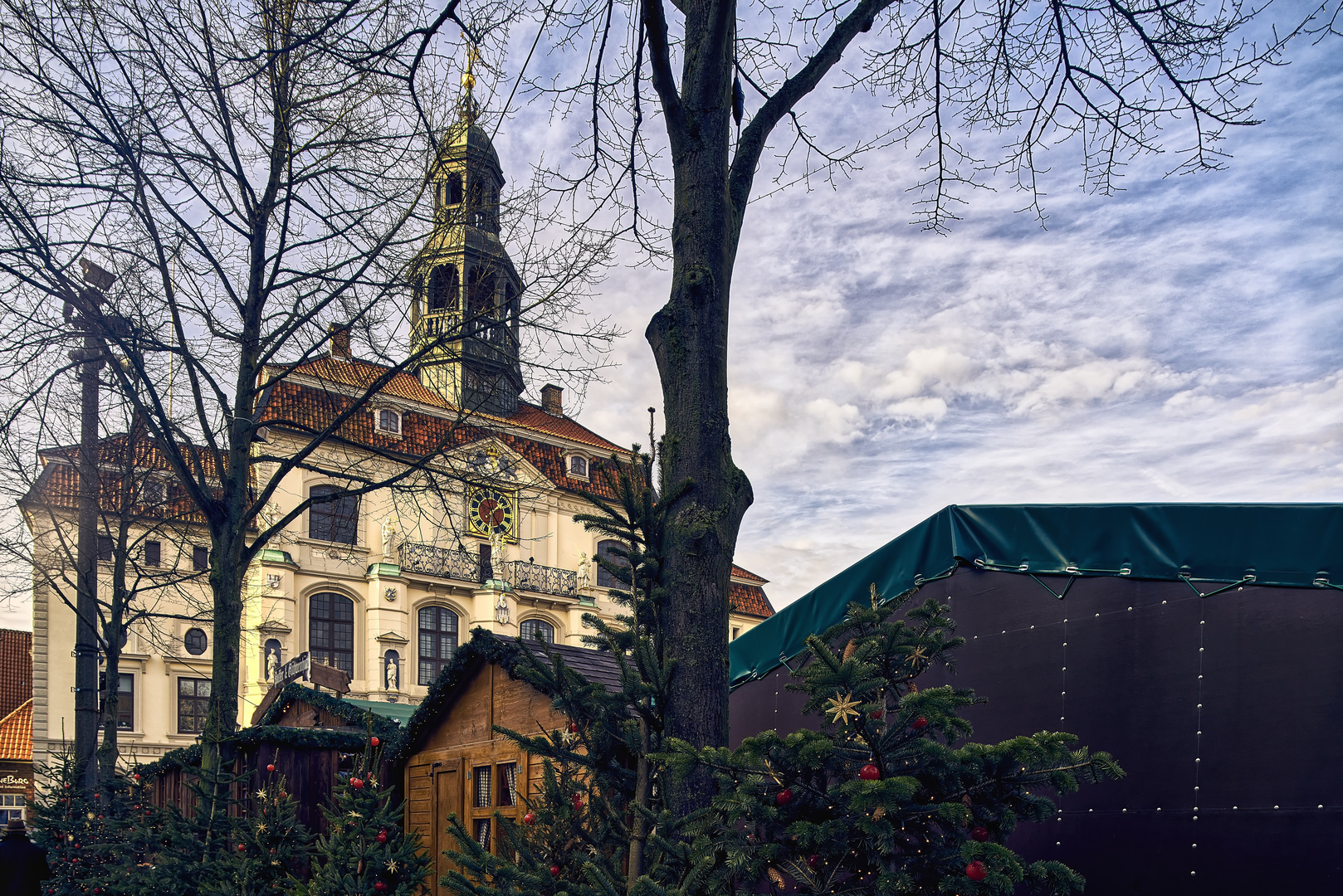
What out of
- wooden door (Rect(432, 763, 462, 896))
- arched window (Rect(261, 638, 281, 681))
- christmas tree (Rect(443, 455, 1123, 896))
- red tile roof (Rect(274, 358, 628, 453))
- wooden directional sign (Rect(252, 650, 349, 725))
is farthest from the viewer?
red tile roof (Rect(274, 358, 628, 453))

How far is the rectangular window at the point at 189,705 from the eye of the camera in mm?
30109

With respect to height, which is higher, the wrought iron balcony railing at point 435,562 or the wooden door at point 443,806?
the wrought iron balcony railing at point 435,562

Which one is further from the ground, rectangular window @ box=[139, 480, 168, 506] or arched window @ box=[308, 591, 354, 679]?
rectangular window @ box=[139, 480, 168, 506]

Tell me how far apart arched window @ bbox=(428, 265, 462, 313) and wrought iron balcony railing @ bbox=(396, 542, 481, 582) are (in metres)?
21.4

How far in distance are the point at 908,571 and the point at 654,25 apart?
3917 mm

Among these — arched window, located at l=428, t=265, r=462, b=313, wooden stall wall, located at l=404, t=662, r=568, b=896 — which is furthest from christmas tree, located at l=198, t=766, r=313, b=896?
arched window, located at l=428, t=265, r=462, b=313

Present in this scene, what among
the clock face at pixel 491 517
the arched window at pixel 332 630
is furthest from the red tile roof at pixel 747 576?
the arched window at pixel 332 630

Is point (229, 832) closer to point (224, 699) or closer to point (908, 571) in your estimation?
point (224, 699)

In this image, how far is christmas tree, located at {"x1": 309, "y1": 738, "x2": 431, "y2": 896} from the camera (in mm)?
7203

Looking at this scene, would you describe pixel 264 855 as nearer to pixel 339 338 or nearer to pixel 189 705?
pixel 339 338

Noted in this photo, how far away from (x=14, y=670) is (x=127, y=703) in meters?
13.2

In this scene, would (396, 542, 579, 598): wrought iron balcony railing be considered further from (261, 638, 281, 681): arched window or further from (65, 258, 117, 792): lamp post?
(65, 258, 117, 792): lamp post

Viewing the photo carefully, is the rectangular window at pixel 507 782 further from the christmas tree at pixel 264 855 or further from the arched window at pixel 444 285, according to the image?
the arched window at pixel 444 285

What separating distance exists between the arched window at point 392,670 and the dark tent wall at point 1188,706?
29.0 meters
